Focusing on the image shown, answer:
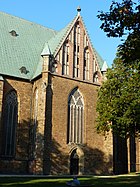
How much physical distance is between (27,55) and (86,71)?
24.2ft

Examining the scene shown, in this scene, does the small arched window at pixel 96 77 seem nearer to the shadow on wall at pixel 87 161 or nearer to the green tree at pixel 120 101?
the green tree at pixel 120 101

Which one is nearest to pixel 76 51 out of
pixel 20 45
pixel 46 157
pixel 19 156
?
pixel 20 45

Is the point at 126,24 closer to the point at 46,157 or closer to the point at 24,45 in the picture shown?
the point at 46,157

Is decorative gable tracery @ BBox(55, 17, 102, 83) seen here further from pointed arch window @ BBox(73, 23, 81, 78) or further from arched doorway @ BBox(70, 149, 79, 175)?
arched doorway @ BBox(70, 149, 79, 175)

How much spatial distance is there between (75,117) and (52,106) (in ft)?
11.6

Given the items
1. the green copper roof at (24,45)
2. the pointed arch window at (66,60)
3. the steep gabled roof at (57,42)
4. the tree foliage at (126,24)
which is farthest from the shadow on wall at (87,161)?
the tree foliage at (126,24)

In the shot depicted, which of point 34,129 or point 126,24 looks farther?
point 34,129

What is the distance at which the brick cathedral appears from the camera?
3128 cm

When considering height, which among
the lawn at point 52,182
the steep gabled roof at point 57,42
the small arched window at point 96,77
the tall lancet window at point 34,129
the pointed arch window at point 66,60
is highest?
the steep gabled roof at point 57,42

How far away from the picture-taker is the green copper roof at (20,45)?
114 ft

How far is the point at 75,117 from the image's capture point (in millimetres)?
34125

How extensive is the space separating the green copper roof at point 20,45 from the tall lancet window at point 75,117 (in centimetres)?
556

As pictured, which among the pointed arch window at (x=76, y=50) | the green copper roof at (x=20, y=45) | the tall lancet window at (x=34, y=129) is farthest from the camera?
the pointed arch window at (x=76, y=50)

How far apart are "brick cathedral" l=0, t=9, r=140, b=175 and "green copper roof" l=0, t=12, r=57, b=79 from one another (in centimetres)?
12
